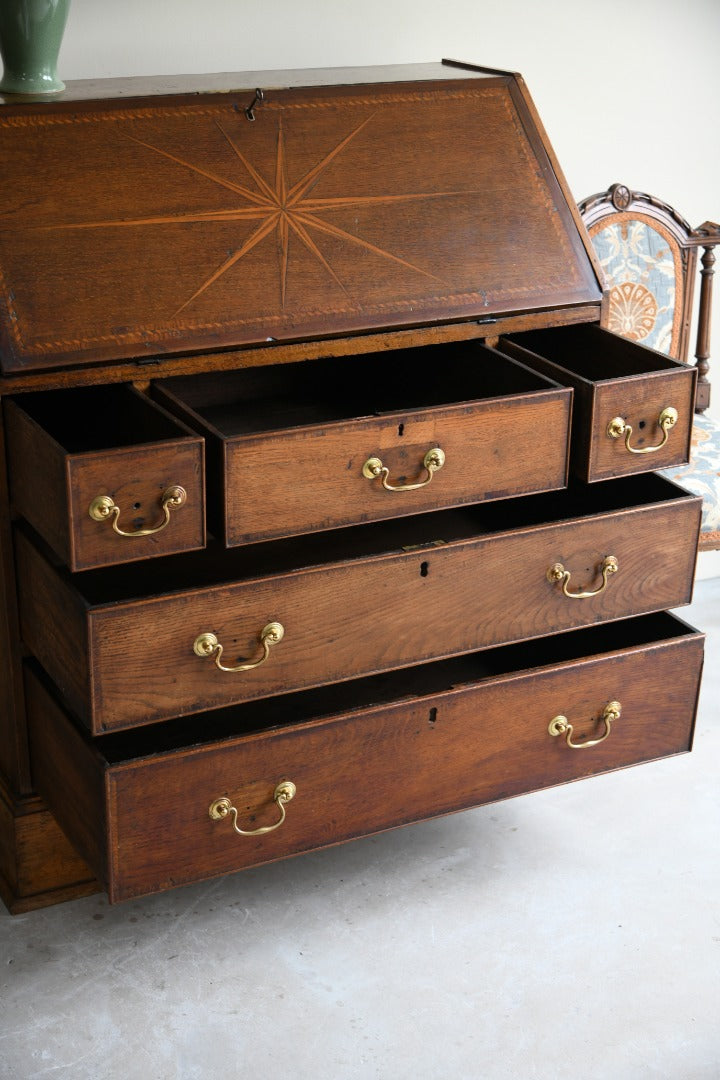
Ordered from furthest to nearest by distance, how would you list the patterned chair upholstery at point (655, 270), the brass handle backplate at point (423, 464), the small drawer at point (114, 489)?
the patterned chair upholstery at point (655, 270)
the brass handle backplate at point (423, 464)
the small drawer at point (114, 489)

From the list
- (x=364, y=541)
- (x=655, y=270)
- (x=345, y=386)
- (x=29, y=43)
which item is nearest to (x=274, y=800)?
(x=364, y=541)

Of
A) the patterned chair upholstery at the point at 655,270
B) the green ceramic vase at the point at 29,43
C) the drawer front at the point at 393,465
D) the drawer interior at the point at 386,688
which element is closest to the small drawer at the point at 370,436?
the drawer front at the point at 393,465

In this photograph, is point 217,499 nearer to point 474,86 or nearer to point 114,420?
point 114,420

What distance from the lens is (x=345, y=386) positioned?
239 cm

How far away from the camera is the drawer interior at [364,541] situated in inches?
84.7

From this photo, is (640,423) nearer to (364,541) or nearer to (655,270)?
(364,541)

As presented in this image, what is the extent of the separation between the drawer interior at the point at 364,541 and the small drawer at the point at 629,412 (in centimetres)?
10

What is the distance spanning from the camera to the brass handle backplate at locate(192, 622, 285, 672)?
1925mm

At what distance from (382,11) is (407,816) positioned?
5.00 ft

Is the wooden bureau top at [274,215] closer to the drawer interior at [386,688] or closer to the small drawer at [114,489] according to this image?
the small drawer at [114,489]

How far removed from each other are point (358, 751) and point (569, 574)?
0.43 metres

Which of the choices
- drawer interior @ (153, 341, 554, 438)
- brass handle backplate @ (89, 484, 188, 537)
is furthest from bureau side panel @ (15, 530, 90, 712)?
drawer interior @ (153, 341, 554, 438)

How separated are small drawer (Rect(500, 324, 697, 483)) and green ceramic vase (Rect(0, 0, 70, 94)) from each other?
816mm

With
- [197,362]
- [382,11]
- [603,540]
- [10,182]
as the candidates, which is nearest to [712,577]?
[603,540]
